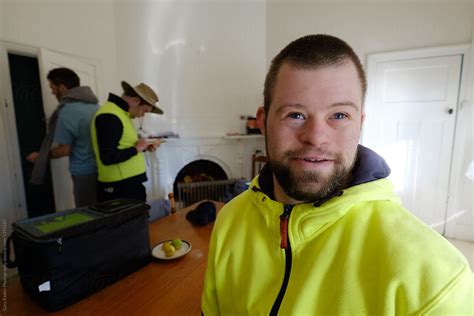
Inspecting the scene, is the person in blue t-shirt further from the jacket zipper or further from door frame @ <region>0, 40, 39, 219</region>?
the jacket zipper

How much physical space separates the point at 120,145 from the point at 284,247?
1496 mm

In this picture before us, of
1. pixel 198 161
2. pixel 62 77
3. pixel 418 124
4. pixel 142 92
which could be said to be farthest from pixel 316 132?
pixel 198 161

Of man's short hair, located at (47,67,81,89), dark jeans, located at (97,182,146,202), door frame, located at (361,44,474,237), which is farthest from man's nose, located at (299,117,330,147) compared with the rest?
door frame, located at (361,44,474,237)

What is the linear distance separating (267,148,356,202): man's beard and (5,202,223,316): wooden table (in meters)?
0.52

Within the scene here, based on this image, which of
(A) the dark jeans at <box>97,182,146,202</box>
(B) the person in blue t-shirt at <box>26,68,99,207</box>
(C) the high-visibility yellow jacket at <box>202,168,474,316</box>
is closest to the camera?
(C) the high-visibility yellow jacket at <box>202,168,474,316</box>

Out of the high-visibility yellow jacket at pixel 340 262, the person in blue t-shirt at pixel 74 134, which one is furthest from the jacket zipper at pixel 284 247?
the person in blue t-shirt at pixel 74 134

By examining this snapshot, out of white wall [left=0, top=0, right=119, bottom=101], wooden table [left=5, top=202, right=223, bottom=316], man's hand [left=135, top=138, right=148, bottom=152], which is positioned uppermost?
white wall [left=0, top=0, right=119, bottom=101]

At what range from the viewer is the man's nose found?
48cm

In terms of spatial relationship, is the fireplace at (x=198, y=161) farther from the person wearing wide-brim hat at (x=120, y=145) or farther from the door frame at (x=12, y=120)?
the person wearing wide-brim hat at (x=120, y=145)

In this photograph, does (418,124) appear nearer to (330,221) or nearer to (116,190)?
(330,221)

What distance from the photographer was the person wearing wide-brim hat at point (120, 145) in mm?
1612

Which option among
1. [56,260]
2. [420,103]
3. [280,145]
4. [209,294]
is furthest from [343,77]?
[420,103]

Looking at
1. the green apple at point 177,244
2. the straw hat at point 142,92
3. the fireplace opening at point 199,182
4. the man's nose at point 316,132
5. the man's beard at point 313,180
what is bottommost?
the fireplace opening at point 199,182

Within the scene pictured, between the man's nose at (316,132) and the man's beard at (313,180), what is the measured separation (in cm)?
3
